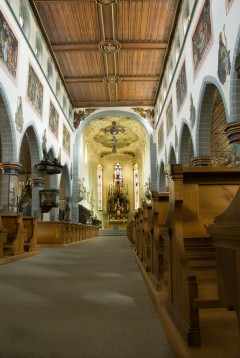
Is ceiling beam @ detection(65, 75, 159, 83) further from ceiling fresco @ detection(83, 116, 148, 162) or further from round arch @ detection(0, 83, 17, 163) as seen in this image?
round arch @ detection(0, 83, 17, 163)

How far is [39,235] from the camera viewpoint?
1059cm

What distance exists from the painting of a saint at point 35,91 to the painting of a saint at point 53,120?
5.47ft

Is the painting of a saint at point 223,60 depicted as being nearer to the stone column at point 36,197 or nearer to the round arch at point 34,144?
the round arch at point 34,144

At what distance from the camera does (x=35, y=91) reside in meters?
12.8

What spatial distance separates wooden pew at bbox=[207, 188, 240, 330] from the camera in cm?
143

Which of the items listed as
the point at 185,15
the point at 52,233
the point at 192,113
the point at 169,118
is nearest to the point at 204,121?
the point at 192,113

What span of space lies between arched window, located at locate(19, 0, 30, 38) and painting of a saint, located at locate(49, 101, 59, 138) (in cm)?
414

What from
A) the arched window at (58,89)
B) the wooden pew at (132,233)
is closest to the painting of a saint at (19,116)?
the wooden pew at (132,233)

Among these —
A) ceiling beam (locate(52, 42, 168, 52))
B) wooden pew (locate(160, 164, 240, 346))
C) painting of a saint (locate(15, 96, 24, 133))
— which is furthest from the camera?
ceiling beam (locate(52, 42, 168, 52))

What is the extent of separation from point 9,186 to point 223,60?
23.6 ft

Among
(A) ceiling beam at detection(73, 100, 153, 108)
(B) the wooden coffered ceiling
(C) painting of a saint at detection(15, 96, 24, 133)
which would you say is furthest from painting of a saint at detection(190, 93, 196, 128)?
(A) ceiling beam at detection(73, 100, 153, 108)

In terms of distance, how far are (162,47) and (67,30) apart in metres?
4.18

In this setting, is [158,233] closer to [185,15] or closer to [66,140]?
[185,15]

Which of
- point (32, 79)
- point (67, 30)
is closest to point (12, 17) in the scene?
point (32, 79)
